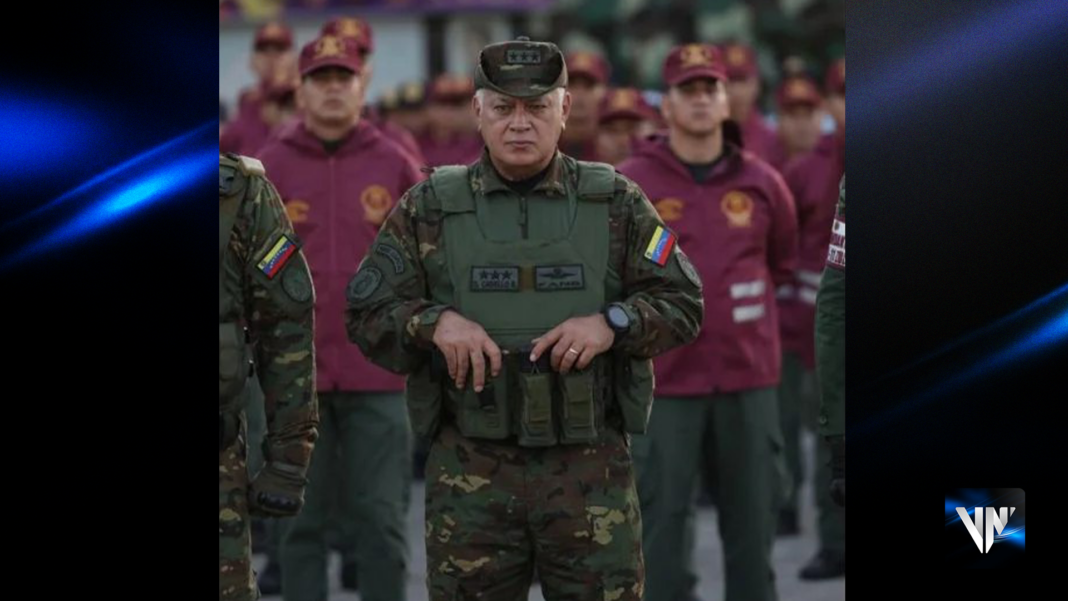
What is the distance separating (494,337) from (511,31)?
93.4ft

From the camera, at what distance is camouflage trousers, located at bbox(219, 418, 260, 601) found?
5.22m

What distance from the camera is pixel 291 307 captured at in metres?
5.34

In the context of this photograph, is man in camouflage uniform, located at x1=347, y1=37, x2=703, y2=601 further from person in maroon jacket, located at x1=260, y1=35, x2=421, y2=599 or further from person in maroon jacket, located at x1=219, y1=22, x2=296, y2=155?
person in maroon jacket, located at x1=219, y1=22, x2=296, y2=155

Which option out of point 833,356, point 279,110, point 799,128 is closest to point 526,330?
point 833,356

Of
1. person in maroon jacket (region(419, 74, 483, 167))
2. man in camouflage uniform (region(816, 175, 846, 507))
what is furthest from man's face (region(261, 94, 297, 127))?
man in camouflage uniform (region(816, 175, 846, 507))

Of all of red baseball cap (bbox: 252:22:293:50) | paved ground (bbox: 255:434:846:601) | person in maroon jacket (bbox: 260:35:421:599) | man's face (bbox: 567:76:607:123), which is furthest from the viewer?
red baseball cap (bbox: 252:22:293:50)

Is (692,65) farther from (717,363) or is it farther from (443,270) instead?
(443,270)

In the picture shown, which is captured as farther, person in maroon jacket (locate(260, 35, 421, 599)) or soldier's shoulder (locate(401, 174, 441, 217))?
person in maroon jacket (locate(260, 35, 421, 599))

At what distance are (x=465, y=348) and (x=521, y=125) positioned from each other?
0.58 metres

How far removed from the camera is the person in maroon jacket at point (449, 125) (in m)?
12.4

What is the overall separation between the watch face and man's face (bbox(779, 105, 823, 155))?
717cm

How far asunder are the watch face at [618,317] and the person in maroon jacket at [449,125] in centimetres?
703

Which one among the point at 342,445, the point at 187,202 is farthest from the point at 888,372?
the point at 342,445

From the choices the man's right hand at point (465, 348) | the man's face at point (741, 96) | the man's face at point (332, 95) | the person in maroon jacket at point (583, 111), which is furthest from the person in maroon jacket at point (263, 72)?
the man's right hand at point (465, 348)
